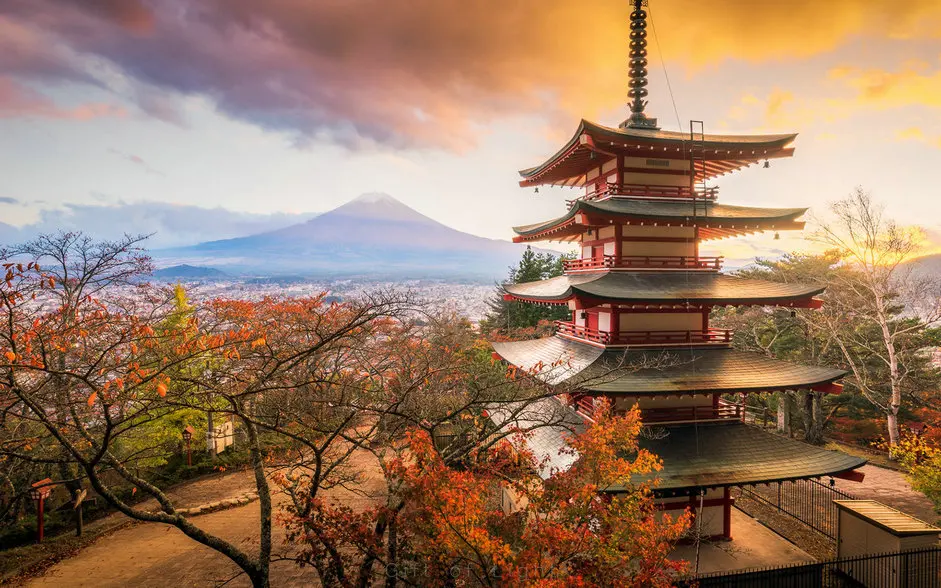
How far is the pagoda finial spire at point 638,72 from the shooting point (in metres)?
14.7

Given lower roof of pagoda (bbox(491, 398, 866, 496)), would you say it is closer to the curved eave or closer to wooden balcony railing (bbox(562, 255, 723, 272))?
the curved eave

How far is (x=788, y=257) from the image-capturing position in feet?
86.9

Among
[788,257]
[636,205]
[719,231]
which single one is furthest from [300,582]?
[788,257]

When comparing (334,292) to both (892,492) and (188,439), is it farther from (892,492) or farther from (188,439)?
(892,492)

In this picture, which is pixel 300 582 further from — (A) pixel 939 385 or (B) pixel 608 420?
(A) pixel 939 385

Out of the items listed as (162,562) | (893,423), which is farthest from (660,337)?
(162,562)

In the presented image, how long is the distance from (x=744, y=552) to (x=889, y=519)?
3535 millimetres

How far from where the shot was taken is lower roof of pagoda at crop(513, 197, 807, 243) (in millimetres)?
12281

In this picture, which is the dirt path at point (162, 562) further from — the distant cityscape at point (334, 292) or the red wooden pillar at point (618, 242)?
the red wooden pillar at point (618, 242)

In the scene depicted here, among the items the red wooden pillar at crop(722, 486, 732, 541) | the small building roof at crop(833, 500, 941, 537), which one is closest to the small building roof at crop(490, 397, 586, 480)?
the red wooden pillar at crop(722, 486, 732, 541)

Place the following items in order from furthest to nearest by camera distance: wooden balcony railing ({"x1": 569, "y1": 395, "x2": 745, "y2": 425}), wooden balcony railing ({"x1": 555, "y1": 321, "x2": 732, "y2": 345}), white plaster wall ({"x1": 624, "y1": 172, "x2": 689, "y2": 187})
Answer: white plaster wall ({"x1": 624, "y1": 172, "x2": 689, "y2": 187}) < wooden balcony railing ({"x1": 555, "y1": 321, "x2": 732, "y2": 345}) < wooden balcony railing ({"x1": 569, "y1": 395, "x2": 745, "y2": 425})

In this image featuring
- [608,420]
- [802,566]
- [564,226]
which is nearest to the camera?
[802,566]

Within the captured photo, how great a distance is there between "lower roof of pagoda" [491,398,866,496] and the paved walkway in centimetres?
253

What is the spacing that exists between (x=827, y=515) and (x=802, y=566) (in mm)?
6209
